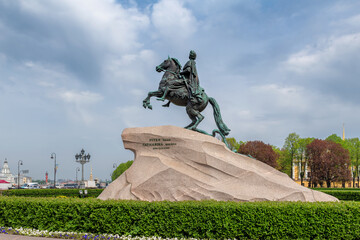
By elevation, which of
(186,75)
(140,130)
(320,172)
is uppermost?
(186,75)

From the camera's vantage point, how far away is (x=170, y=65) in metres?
12.6

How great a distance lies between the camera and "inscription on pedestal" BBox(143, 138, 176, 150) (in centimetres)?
1086

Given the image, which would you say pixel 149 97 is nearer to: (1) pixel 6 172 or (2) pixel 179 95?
(2) pixel 179 95

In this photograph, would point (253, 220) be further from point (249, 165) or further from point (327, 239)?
point (249, 165)

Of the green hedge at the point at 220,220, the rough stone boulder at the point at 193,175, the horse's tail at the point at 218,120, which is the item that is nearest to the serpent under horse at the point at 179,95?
the horse's tail at the point at 218,120

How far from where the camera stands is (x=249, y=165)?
10945mm

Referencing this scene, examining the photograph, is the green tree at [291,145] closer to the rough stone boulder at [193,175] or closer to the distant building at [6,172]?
the rough stone boulder at [193,175]

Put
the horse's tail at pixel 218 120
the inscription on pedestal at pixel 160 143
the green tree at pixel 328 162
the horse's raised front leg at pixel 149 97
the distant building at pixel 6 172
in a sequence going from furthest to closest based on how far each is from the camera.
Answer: the distant building at pixel 6 172 → the green tree at pixel 328 162 → the horse's tail at pixel 218 120 → the horse's raised front leg at pixel 149 97 → the inscription on pedestal at pixel 160 143

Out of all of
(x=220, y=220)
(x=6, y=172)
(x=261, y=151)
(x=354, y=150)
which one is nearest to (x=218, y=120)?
(x=220, y=220)

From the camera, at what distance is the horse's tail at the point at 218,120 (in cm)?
1246

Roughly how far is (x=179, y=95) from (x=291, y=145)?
3678 centimetres

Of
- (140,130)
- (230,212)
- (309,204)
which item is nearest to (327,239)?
(309,204)

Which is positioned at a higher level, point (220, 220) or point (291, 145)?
point (291, 145)

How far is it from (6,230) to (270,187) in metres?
7.76
